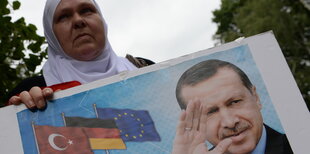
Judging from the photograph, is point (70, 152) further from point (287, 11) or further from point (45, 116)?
point (287, 11)

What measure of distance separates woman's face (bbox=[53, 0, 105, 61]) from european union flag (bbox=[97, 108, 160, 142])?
343 millimetres

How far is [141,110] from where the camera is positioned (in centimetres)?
110


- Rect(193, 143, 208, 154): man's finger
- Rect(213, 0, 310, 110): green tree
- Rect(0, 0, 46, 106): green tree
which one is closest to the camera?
Rect(193, 143, 208, 154): man's finger

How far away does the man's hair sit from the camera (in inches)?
44.3

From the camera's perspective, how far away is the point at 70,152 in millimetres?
1061

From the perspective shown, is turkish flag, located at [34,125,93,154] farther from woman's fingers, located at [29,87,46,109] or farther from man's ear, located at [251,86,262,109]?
man's ear, located at [251,86,262,109]

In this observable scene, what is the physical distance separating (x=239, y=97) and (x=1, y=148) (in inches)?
29.5

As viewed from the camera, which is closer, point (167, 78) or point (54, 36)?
point (167, 78)

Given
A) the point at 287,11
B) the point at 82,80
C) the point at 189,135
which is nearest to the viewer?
the point at 189,135

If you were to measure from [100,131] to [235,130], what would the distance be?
16.1 inches

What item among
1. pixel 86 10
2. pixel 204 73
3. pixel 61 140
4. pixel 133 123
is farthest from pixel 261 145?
pixel 86 10

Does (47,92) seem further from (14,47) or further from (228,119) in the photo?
(14,47)

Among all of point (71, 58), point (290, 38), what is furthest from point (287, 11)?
point (71, 58)

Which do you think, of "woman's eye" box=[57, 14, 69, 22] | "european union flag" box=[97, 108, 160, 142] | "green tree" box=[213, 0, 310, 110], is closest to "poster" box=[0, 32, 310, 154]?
"european union flag" box=[97, 108, 160, 142]
